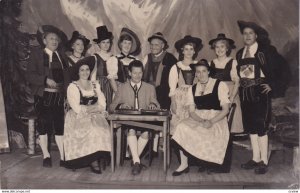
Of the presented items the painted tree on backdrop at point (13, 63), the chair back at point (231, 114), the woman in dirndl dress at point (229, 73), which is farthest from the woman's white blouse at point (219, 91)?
the painted tree on backdrop at point (13, 63)

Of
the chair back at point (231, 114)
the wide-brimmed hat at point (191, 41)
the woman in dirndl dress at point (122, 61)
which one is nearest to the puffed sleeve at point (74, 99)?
the woman in dirndl dress at point (122, 61)

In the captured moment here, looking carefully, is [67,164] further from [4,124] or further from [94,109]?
[4,124]

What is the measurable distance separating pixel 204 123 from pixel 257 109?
2.46 ft

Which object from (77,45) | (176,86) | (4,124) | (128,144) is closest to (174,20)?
(176,86)

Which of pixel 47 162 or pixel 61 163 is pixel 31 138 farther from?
pixel 61 163

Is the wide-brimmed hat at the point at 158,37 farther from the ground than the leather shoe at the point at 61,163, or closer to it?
farther from the ground

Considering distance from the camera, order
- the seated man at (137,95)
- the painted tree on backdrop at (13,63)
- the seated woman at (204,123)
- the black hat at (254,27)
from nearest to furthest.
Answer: the seated woman at (204,123) → the seated man at (137,95) → the black hat at (254,27) → the painted tree on backdrop at (13,63)

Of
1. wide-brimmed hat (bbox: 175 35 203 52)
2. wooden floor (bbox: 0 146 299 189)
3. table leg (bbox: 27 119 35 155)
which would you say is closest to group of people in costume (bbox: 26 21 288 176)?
wide-brimmed hat (bbox: 175 35 203 52)

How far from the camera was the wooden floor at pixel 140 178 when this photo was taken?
15.9ft

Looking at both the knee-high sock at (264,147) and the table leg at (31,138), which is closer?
the knee-high sock at (264,147)

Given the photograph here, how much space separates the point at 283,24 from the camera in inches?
216

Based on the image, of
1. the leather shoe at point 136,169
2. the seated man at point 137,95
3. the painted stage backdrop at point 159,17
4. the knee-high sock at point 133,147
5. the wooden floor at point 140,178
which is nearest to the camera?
the wooden floor at point 140,178

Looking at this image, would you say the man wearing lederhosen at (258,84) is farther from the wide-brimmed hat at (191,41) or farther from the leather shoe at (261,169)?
the wide-brimmed hat at (191,41)

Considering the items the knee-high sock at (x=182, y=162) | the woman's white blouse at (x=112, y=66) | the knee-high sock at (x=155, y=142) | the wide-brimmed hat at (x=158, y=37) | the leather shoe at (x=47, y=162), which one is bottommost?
the leather shoe at (x=47, y=162)
